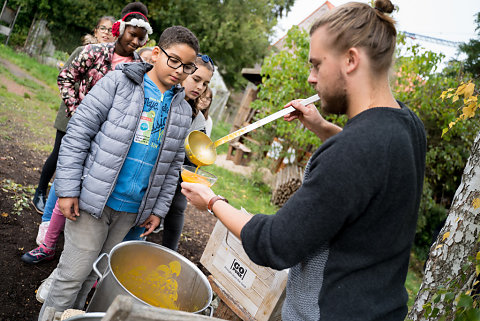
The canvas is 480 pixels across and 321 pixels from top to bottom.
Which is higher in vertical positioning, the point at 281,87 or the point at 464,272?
the point at 464,272

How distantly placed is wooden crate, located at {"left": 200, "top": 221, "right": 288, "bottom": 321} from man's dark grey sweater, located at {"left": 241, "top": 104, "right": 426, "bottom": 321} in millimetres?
1024

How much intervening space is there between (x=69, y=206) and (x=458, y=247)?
2243 mm

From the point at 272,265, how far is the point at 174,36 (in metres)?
1.53

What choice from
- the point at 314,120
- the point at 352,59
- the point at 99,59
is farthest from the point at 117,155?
the point at 352,59

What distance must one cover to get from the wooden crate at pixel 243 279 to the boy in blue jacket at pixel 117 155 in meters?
0.56

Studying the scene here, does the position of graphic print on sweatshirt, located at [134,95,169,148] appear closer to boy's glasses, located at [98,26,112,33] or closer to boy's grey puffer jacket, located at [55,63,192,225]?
boy's grey puffer jacket, located at [55,63,192,225]

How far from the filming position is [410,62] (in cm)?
665

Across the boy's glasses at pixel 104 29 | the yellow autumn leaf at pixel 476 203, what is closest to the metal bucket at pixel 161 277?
the yellow autumn leaf at pixel 476 203

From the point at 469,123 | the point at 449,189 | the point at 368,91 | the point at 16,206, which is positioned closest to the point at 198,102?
the point at 16,206

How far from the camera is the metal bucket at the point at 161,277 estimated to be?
1.90m

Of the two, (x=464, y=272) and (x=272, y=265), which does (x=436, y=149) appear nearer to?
(x=464, y=272)

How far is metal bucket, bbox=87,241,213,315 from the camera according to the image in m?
1.90

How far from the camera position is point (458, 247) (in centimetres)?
230

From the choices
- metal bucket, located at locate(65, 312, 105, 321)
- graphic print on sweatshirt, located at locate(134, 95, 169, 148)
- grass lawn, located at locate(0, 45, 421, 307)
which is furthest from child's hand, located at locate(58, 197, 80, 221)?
grass lawn, located at locate(0, 45, 421, 307)
